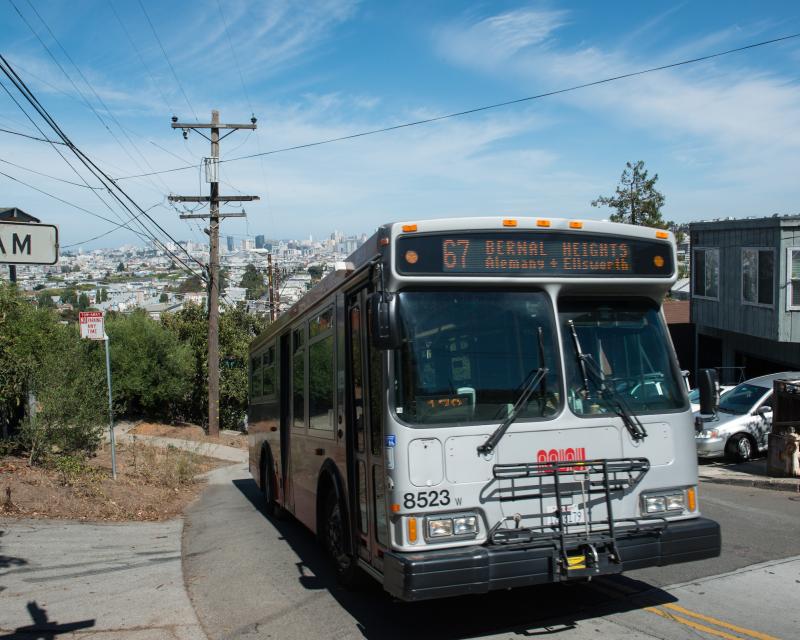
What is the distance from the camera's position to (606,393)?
6.16 meters

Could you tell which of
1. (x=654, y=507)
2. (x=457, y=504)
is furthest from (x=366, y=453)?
(x=654, y=507)

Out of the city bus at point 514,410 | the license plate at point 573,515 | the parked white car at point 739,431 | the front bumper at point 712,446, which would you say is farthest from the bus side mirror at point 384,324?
the front bumper at point 712,446

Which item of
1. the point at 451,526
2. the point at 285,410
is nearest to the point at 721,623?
the point at 451,526

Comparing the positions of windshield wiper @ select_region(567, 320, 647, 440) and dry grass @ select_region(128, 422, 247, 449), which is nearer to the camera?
windshield wiper @ select_region(567, 320, 647, 440)

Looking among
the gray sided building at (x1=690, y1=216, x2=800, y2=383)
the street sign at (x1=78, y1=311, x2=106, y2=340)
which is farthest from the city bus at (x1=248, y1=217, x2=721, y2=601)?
the gray sided building at (x1=690, y1=216, x2=800, y2=383)

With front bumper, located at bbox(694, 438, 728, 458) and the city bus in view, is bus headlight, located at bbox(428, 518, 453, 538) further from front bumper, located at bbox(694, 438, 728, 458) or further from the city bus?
front bumper, located at bbox(694, 438, 728, 458)

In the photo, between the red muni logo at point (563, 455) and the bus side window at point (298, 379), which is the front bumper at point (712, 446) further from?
the red muni logo at point (563, 455)

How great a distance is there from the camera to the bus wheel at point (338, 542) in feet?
23.2

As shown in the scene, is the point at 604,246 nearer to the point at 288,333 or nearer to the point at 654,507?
the point at 654,507

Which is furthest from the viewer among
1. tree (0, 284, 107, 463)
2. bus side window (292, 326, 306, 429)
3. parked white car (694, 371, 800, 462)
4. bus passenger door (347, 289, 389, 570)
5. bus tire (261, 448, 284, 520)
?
parked white car (694, 371, 800, 462)

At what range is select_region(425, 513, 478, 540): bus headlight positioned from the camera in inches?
219

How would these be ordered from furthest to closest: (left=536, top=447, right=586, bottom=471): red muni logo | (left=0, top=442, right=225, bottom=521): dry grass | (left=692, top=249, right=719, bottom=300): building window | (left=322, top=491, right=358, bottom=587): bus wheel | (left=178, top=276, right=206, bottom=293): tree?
(left=178, top=276, right=206, bottom=293): tree
(left=692, top=249, right=719, bottom=300): building window
(left=0, top=442, right=225, bottom=521): dry grass
(left=322, top=491, right=358, bottom=587): bus wheel
(left=536, top=447, right=586, bottom=471): red muni logo

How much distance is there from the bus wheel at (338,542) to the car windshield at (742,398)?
11886mm

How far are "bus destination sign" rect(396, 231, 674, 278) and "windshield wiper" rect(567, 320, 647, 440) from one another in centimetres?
59
